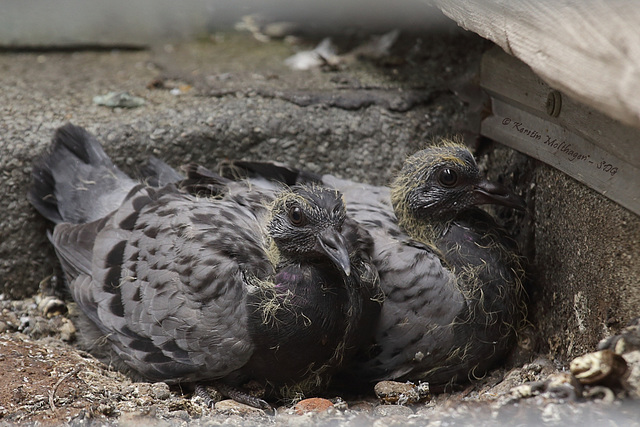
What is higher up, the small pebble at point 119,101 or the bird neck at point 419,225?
the bird neck at point 419,225

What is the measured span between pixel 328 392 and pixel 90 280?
Result: 128 cm

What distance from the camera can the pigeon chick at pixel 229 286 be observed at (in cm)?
305

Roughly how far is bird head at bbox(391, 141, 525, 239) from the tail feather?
5.05 ft

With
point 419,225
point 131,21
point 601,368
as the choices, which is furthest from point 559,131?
point 131,21

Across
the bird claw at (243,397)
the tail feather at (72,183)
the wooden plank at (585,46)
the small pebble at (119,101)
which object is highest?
the wooden plank at (585,46)

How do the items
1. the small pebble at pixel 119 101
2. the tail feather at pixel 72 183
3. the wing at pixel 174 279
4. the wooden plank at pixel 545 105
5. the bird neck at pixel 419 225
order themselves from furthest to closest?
the small pebble at pixel 119 101
the tail feather at pixel 72 183
the bird neck at pixel 419 225
the wing at pixel 174 279
the wooden plank at pixel 545 105

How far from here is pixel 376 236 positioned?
3.47 m

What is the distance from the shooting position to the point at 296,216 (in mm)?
3031

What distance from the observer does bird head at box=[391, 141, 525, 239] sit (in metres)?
3.41

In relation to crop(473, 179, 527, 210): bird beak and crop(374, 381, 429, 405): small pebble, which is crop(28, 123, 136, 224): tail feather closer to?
crop(374, 381, 429, 405): small pebble

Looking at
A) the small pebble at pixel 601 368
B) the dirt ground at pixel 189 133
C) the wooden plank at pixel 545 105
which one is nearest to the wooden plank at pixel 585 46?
the wooden plank at pixel 545 105

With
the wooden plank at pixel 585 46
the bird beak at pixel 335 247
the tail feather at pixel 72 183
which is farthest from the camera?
the tail feather at pixel 72 183

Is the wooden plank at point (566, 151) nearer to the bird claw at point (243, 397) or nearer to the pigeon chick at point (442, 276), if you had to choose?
the pigeon chick at point (442, 276)

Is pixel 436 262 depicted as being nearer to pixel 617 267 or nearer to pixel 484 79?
pixel 617 267
